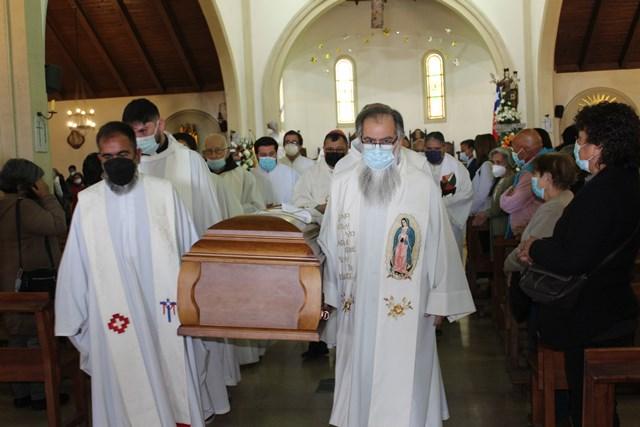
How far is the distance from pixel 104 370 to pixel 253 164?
5462 mm

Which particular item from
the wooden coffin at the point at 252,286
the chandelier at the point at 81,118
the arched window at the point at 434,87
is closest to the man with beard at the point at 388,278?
the wooden coffin at the point at 252,286

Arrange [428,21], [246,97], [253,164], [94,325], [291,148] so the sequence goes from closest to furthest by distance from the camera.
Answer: [94,325]
[291,148]
[253,164]
[246,97]
[428,21]

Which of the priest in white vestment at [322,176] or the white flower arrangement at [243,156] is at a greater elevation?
the white flower arrangement at [243,156]

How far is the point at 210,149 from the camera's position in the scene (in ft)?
19.2

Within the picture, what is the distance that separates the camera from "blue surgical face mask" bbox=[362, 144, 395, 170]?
3.25 meters

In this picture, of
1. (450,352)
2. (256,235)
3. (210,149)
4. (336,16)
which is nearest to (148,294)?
(256,235)

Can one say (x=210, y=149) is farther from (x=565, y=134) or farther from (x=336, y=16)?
(x=336, y=16)

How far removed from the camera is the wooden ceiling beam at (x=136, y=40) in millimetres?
13891

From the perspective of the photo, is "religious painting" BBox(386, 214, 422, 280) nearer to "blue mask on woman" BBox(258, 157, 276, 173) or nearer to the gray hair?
the gray hair

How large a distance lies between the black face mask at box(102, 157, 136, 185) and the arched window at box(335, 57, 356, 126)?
1683 cm

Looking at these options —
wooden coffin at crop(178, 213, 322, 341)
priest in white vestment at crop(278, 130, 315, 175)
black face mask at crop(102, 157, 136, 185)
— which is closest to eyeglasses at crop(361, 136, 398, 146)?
wooden coffin at crop(178, 213, 322, 341)

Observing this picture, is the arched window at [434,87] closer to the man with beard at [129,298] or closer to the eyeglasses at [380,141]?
the eyeglasses at [380,141]

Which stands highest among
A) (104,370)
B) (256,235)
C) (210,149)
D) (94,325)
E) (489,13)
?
(489,13)

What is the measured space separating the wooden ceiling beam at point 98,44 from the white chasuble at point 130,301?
11816 mm
